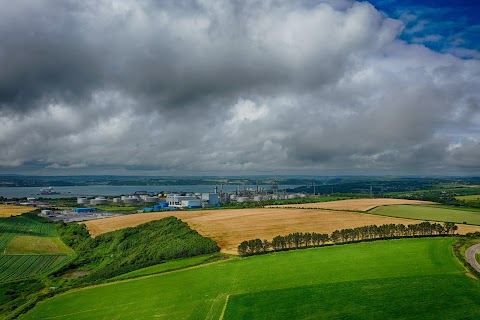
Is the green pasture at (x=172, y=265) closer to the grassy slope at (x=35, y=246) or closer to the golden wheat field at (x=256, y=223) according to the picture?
the golden wheat field at (x=256, y=223)

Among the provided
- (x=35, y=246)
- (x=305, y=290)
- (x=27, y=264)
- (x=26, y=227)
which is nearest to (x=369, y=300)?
(x=305, y=290)

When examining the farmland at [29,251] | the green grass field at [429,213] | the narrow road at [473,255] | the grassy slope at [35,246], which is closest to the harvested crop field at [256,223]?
the green grass field at [429,213]

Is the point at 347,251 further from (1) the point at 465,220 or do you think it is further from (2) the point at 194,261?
(1) the point at 465,220

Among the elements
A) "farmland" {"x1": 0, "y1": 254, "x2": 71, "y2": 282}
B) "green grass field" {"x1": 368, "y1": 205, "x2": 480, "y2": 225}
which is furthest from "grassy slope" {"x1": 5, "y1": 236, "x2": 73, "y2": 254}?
"green grass field" {"x1": 368, "y1": 205, "x2": 480, "y2": 225}

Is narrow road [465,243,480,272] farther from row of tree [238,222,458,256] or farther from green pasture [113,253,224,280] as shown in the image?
green pasture [113,253,224,280]

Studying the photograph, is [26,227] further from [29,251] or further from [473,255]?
[473,255]
